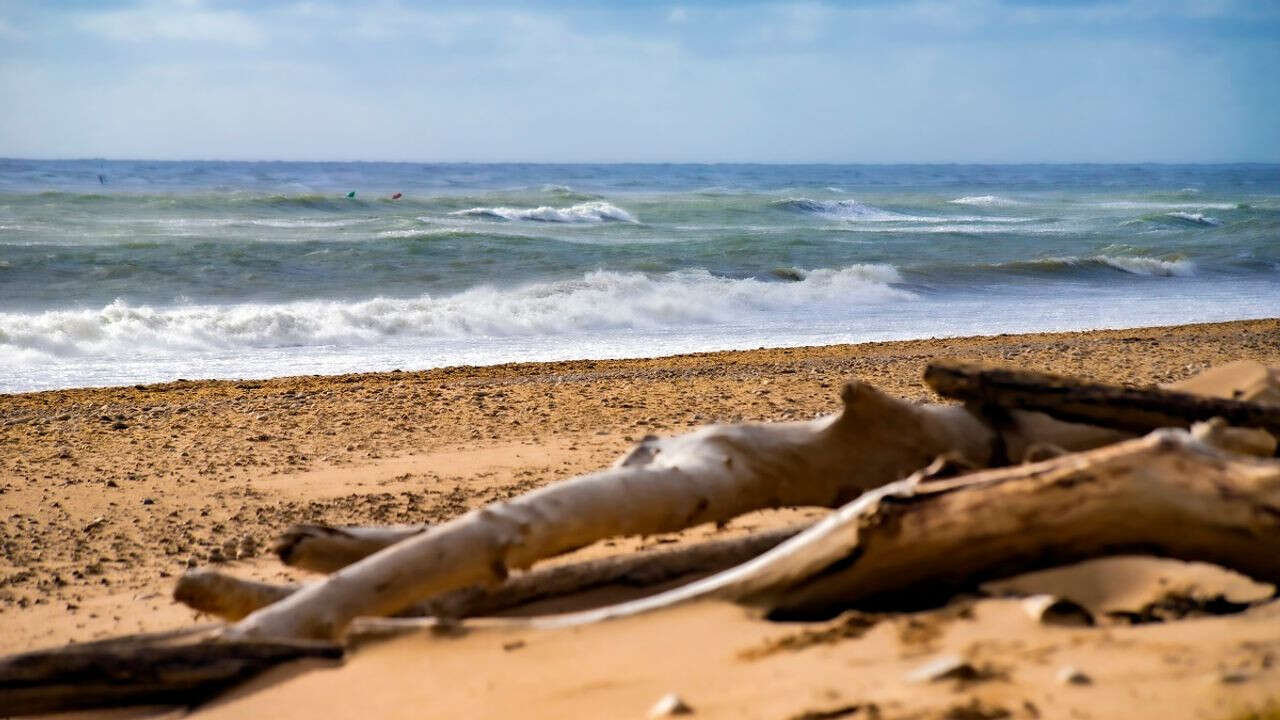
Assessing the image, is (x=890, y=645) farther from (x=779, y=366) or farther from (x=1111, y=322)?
(x=1111, y=322)

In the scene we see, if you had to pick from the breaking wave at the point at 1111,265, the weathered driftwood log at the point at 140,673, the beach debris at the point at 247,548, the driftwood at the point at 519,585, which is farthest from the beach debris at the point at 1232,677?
the breaking wave at the point at 1111,265

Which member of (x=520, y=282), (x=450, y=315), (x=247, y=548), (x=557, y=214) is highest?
(x=557, y=214)

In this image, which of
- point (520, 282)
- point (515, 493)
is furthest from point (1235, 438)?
point (520, 282)

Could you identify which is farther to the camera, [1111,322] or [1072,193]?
[1072,193]

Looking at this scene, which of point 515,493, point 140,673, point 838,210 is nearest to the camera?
point 140,673

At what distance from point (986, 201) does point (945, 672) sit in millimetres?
49349

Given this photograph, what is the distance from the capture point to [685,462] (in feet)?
12.5

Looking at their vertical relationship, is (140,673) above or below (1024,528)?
below

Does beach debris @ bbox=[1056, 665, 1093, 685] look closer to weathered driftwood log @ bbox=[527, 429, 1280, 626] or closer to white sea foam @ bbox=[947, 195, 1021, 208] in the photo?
weathered driftwood log @ bbox=[527, 429, 1280, 626]

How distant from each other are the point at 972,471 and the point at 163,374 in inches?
366

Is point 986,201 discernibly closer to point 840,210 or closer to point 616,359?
point 840,210

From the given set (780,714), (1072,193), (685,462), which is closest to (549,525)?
(685,462)

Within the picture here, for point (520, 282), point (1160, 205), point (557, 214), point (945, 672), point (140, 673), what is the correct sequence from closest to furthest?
point (945, 672) → point (140, 673) → point (520, 282) → point (557, 214) → point (1160, 205)

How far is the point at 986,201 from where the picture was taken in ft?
162
